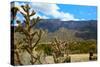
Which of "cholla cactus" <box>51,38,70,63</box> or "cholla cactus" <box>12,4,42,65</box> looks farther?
"cholla cactus" <box>51,38,70,63</box>

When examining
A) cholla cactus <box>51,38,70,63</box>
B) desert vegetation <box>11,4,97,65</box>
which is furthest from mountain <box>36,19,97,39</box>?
cholla cactus <box>51,38,70,63</box>

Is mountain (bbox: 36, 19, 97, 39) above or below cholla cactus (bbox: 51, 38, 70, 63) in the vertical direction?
above

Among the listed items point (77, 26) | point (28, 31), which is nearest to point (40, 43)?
point (28, 31)

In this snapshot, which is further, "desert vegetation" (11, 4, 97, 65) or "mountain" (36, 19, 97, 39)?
"mountain" (36, 19, 97, 39)

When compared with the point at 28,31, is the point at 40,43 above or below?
below

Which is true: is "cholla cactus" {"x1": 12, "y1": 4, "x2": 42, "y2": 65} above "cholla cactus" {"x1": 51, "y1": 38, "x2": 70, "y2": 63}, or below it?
above

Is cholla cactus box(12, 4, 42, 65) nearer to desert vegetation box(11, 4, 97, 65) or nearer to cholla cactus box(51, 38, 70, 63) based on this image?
desert vegetation box(11, 4, 97, 65)

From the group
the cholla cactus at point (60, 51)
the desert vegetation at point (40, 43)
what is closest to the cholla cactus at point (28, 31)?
the desert vegetation at point (40, 43)

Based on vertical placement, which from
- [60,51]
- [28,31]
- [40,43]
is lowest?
[60,51]

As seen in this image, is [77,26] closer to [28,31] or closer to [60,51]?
[60,51]

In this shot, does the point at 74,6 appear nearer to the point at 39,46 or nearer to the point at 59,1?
the point at 59,1
